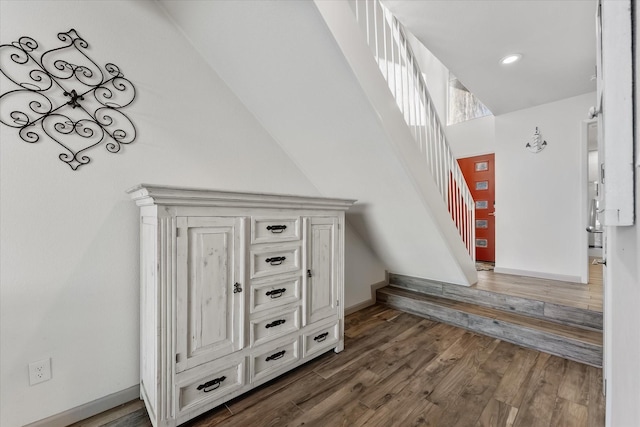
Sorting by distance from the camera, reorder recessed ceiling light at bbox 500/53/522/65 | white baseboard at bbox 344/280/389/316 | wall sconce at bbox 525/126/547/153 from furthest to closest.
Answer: wall sconce at bbox 525/126/547/153 → white baseboard at bbox 344/280/389/316 → recessed ceiling light at bbox 500/53/522/65

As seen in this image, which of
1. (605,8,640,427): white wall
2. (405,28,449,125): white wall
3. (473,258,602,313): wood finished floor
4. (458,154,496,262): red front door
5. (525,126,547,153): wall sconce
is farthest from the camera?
(405,28,449,125): white wall

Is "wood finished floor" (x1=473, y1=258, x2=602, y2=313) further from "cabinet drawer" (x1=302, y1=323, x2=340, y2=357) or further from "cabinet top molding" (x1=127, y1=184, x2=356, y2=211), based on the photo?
"cabinet top molding" (x1=127, y1=184, x2=356, y2=211)

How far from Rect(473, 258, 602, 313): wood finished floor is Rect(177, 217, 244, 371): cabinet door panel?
8.06ft

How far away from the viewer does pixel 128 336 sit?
5.27ft

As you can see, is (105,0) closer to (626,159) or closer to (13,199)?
(13,199)

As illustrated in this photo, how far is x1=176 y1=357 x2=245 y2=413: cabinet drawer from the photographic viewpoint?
140 centimetres

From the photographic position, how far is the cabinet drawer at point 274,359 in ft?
5.46

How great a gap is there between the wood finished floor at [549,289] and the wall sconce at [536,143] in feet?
4.85

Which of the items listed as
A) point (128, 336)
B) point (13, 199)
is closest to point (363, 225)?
point (128, 336)

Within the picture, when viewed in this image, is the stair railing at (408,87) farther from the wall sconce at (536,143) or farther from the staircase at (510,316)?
the wall sconce at (536,143)

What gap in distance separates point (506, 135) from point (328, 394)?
348cm

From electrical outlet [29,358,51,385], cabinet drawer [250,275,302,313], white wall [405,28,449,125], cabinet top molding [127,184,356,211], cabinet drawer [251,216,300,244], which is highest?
white wall [405,28,449,125]

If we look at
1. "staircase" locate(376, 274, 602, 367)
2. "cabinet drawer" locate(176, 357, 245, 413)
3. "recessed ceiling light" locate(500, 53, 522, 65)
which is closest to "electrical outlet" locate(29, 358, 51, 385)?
"cabinet drawer" locate(176, 357, 245, 413)

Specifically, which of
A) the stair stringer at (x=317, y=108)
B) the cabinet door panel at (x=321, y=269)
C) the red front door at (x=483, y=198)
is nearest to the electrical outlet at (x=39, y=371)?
the cabinet door panel at (x=321, y=269)
